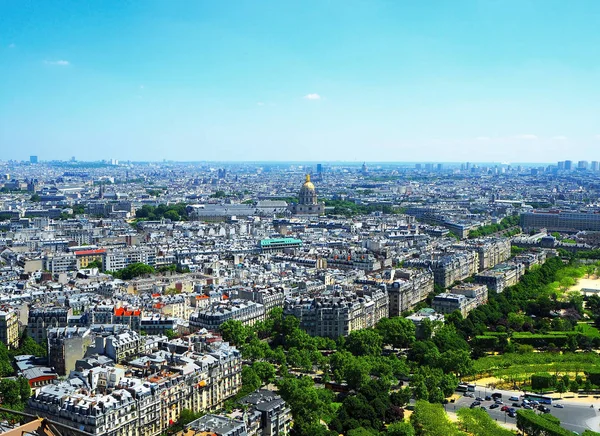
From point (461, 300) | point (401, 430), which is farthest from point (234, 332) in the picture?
point (461, 300)

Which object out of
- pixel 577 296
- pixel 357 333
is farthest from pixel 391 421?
pixel 577 296

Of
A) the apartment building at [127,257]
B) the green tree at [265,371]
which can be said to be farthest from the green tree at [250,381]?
the apartment building at [127,257]

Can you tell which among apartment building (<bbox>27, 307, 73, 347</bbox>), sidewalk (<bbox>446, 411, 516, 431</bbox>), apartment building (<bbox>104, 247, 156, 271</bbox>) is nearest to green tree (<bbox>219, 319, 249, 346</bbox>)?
apartment building (<bbox>27, 307, 73, 347</bbox>)

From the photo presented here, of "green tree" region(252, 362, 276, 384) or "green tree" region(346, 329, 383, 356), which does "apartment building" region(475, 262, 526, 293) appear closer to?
"green tree" region(346, 329, 383, 356)

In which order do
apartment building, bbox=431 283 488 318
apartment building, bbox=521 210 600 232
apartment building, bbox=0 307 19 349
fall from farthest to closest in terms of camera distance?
apartment building, bbox=521 210 600 232 → apartment building, bbox=431 283 488 318 → apartment building, bbox=0 307 19 349

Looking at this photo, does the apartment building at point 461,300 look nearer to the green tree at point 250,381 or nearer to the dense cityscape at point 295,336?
the dense cityscape at point 295,336

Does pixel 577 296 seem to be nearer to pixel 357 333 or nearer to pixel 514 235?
pixel 357 333
